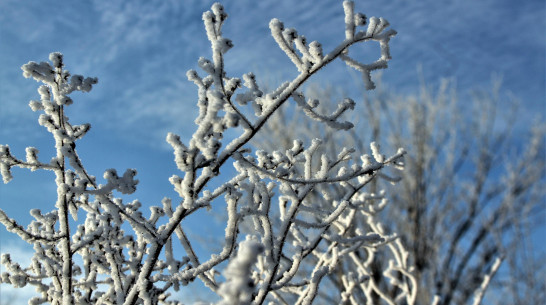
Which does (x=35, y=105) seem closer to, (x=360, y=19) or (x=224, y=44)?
(x=224, y=44)

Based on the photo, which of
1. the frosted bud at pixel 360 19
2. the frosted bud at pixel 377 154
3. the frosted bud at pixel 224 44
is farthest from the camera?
the frosted bud at pixel 377 154

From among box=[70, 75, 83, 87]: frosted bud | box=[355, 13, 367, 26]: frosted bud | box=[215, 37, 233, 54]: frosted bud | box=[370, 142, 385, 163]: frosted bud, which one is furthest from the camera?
box=[370, 142, 385, 163]: frosted bud

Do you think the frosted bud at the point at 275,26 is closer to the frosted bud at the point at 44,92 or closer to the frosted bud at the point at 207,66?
the frosted bud at the point at 207,66

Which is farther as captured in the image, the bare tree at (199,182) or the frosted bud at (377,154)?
the frosted bud at (377,154)

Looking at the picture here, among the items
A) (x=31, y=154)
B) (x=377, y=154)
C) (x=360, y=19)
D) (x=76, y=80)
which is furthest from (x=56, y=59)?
(x=377, y=154)

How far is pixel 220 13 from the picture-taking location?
131cm

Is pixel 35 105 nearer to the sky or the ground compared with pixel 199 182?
nearer to the sky

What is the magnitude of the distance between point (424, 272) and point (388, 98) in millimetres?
3337

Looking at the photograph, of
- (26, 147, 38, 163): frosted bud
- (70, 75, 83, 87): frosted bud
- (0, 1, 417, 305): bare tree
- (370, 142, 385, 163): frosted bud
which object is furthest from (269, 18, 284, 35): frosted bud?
(26, 147, 38, 163): frosted bud

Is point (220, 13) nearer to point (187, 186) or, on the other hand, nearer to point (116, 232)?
point (187, 186)

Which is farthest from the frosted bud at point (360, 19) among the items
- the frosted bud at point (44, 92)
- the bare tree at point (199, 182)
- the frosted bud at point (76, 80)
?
the frosted bud at point (44, 92)

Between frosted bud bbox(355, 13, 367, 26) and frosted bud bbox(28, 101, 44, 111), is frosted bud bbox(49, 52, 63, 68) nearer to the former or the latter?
frosted bud bbox(28, 101, 44, 111)

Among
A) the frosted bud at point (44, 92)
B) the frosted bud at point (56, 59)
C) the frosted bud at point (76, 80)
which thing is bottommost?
the frosted bud at point (76, 80)

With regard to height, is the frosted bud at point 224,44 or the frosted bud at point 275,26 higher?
the frosted bud at point 275,26
